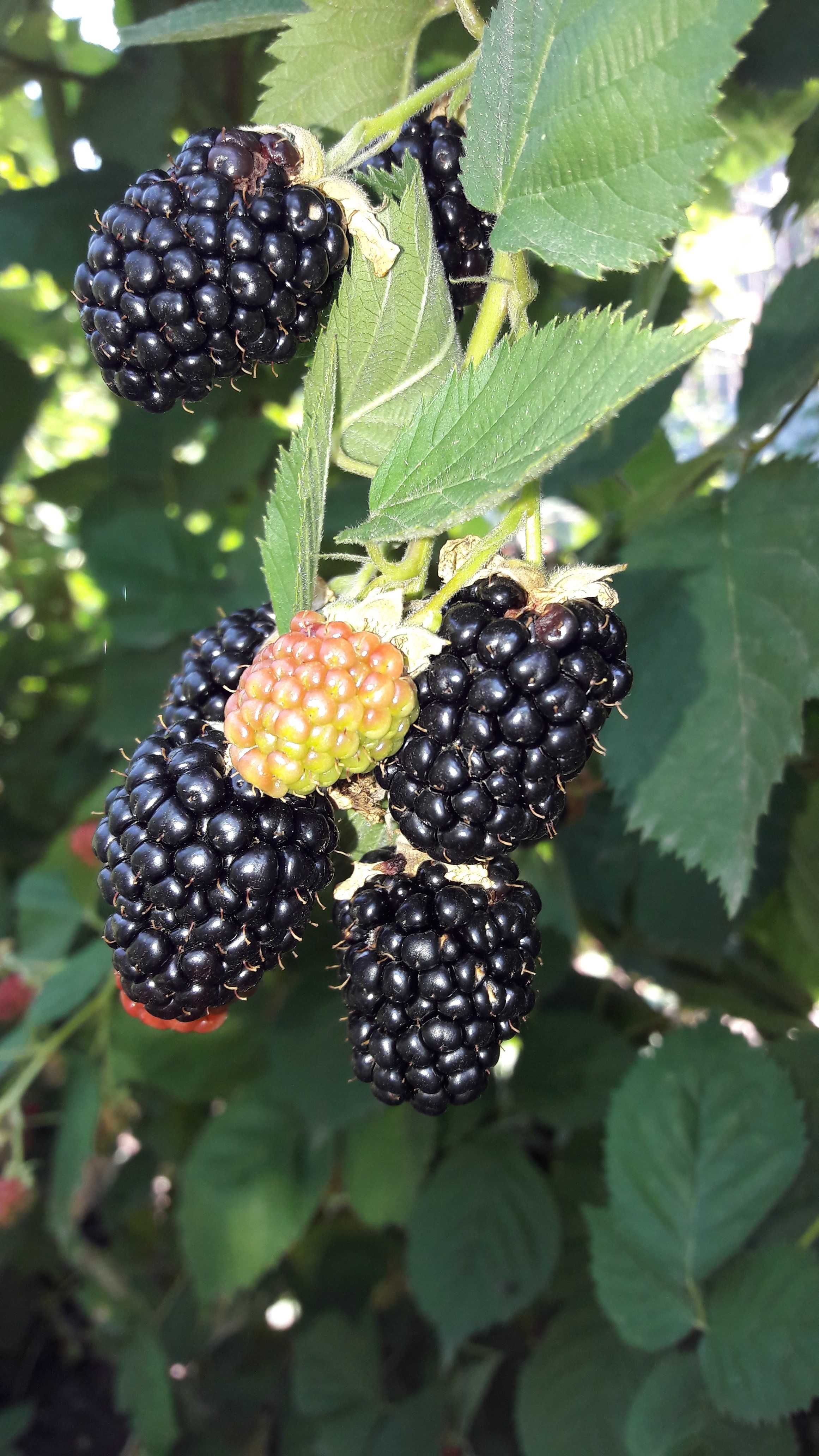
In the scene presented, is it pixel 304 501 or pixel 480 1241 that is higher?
pixel 304 501

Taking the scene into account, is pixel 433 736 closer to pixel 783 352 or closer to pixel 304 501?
pixel 304 501

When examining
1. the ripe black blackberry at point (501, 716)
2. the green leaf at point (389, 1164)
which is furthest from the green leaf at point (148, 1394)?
the ripe black blackberry at point (501, 716)

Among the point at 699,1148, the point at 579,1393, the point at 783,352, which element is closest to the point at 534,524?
the point at 783,352

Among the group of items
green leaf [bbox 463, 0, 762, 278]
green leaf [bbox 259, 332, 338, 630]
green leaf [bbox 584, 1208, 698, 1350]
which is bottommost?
green leaf [bbox 584, 1208, 698, 1350]

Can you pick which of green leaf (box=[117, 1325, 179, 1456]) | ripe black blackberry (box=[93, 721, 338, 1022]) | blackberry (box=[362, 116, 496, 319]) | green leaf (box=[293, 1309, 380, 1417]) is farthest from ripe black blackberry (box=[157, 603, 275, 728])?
green leaf (box=[117, 1325, 179, 1456])

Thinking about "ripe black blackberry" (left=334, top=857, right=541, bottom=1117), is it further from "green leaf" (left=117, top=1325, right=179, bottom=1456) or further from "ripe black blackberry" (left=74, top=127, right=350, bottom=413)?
"green leaf" (left=117, top=1325, right=179, bottom=1456)

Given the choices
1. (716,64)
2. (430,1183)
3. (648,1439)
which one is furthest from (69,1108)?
(716,64)
